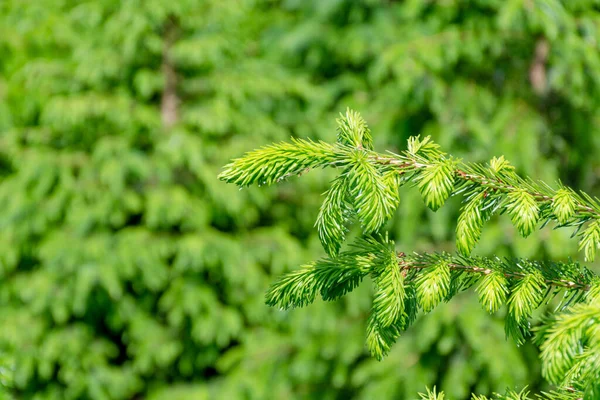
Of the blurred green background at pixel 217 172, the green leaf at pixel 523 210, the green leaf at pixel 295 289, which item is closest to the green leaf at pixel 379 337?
the green leaf at pixel 295 289

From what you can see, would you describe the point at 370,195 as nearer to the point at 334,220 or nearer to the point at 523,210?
the point at 334,220

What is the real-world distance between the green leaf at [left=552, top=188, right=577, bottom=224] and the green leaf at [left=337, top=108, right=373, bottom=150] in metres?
0.30

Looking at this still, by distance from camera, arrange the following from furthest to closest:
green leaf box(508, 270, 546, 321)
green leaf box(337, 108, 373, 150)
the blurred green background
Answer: the blurred green background → green leaf box(337, 108, 373, 150) → green leaf box(508, 270, 546, 321)

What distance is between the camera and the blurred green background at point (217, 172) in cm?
332

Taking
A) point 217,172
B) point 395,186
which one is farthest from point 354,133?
point 217,172

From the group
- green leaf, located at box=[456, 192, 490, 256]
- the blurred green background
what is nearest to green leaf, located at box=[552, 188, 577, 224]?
green leaf, located at box=[456, 192, 490, 256]

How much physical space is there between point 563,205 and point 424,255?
24 centimetres

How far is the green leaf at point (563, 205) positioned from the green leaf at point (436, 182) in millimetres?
162

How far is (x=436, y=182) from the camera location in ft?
3.25

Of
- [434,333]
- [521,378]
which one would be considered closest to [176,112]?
[434,333]

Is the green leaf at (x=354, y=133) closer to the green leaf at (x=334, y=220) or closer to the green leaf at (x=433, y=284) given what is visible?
the green leaf at (x=334, y=220)

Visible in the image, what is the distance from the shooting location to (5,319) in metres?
3.39

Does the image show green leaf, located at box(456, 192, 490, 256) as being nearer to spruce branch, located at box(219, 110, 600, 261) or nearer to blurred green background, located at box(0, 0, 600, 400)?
spruce branch, located at box(219, 110, 600, 261)

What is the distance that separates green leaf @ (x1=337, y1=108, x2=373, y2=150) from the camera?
1070mm
